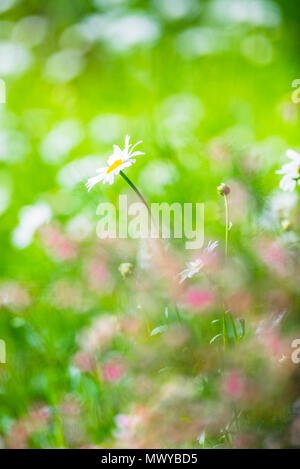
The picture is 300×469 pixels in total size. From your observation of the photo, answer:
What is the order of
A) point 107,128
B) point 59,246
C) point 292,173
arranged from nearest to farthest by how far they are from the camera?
point 292,173, point 59,246, point 107,128

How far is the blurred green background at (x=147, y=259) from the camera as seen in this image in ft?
2.12

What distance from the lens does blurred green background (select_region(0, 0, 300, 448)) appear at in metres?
0.65

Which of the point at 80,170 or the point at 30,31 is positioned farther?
the point at 30,31

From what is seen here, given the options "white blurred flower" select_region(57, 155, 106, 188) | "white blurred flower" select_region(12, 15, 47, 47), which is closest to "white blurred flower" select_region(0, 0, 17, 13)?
"white blurred flower" select_region(12, 15, 47, 47)

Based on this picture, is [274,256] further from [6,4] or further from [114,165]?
[6,4]

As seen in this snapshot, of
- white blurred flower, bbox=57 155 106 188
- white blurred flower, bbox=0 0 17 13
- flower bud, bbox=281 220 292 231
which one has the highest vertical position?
white blurred flower, bbox=0 0 17 13

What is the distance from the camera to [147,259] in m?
0.73

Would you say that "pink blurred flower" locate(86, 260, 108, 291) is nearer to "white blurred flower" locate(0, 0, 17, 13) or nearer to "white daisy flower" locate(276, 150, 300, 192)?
"white daisy flower" locate(276, 150, 300, 192)

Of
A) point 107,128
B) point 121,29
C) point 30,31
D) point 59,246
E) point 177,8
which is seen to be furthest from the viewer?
point 30,31

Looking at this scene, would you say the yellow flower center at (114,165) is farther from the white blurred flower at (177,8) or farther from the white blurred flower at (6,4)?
the white blurred flower at (6,4)

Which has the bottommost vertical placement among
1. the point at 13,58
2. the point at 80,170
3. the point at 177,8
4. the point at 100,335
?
the point at 100,335

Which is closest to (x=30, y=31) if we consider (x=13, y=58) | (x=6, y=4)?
(x=6, y=4)

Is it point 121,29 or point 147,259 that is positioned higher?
point 121,29
